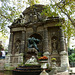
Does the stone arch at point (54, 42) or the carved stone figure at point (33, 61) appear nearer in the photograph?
the carved stone figure at point (33, 61)

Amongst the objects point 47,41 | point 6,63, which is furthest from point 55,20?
point 6,63

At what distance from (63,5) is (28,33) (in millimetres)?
8315

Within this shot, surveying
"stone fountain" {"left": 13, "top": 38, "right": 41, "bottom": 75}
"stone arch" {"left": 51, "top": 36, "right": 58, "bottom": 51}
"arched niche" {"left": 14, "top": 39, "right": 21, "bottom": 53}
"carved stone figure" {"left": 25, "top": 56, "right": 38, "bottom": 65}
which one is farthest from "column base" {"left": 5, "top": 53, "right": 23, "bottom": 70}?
"stone arch" {"left": 51, "top": 36, "right": 58, "bottom": 51}

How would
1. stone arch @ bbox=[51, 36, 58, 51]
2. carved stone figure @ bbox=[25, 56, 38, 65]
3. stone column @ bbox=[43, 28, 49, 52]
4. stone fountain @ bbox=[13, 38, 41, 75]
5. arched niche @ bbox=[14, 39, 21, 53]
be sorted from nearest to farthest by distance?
1. stone fountain @ bbox=[13, 38, 41, 75]
2. carved stone figure @ bbox=[25, 56, 38, 65]
3. stone column @ bbox=[43, 28, 49, 52]
4. stone arch @ bbox=[51, 36, 58, 51]
5. arched niche @ bbox=[14, 39, 21, 53]

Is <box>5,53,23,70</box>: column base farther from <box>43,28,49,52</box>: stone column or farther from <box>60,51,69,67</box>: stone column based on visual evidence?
<box>60,51,69,67</box>: stone column

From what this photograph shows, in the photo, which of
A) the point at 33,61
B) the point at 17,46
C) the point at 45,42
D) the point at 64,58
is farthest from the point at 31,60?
the point at 17,46

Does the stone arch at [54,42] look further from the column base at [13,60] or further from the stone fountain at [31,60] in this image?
the column base at [13,60]

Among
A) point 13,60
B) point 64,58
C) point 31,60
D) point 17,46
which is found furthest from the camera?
point 17,46

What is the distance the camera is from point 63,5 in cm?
1011

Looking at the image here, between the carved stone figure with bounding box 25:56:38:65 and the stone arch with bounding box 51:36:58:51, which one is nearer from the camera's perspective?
the carved stone figure with bounding box 25:56:38:65

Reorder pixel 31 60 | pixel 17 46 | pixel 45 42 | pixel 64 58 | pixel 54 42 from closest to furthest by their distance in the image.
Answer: pixel 64 58 → pixel 31 60 → pixel 45 42 → pixel 54 42 → pixel 17 46

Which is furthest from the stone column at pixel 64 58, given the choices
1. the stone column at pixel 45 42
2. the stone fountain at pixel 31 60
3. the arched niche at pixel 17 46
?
the arched niche at pixel 17 46

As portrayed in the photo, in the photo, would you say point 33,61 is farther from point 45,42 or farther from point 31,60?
point 45,42

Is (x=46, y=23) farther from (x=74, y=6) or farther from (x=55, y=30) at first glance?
(x=74, y=6)
